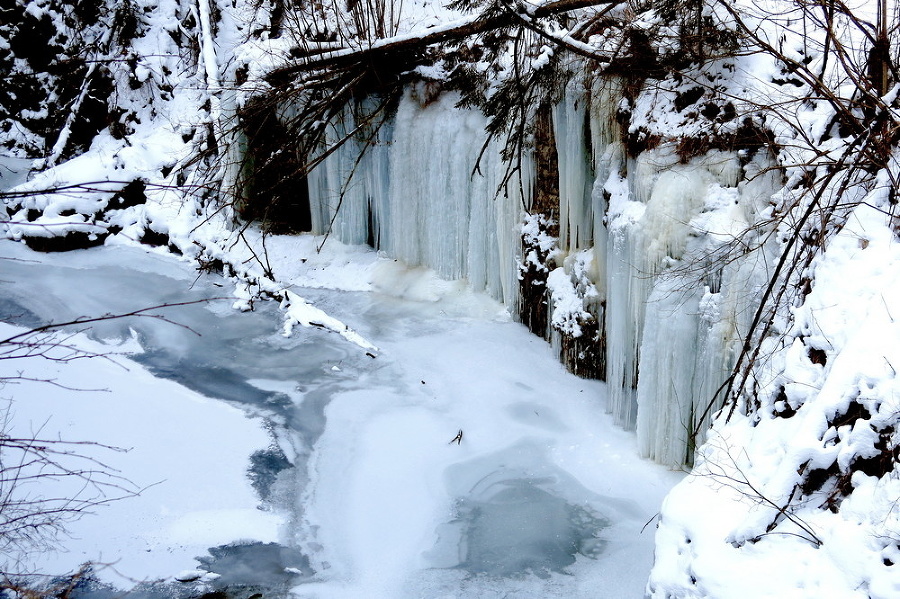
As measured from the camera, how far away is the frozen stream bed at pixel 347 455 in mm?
4551

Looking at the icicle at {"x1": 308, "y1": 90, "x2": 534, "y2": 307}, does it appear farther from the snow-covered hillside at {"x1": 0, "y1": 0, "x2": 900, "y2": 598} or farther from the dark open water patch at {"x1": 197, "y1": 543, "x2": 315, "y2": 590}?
the dark open water patch at {"x1": 197, "y1": 543, "x2": 315, "y2": 590}

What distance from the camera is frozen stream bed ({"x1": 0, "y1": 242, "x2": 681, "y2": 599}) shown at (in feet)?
14.9

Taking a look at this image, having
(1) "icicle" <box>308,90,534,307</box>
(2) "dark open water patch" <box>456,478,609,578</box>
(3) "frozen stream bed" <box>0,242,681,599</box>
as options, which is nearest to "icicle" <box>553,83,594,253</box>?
(1) "icicle" <box>308,90,534,307</box>

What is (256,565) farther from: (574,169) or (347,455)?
(574,169)

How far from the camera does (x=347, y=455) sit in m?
5.89

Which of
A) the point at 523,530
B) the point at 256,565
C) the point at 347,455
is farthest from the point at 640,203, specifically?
the point at 256,565

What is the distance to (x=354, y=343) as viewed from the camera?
7.68m

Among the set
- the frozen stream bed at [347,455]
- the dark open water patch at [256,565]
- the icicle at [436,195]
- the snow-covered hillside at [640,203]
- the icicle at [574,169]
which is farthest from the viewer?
the icicle at [436,195]

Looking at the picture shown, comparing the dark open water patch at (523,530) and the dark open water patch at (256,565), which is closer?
the dark open water patch at (256,565)

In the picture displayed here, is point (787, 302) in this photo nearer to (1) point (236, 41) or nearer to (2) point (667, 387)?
(2) point (667, 387)

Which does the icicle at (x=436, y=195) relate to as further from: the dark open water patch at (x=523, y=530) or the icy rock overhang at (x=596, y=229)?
the dark open water patch at (x=523, y=530)

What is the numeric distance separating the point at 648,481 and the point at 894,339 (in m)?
2.64

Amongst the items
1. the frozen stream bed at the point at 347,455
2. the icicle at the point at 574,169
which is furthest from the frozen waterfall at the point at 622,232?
the frozen stream bed at the point at 347,455

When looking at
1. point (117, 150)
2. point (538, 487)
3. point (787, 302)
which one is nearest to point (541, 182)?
point (538, 487)
